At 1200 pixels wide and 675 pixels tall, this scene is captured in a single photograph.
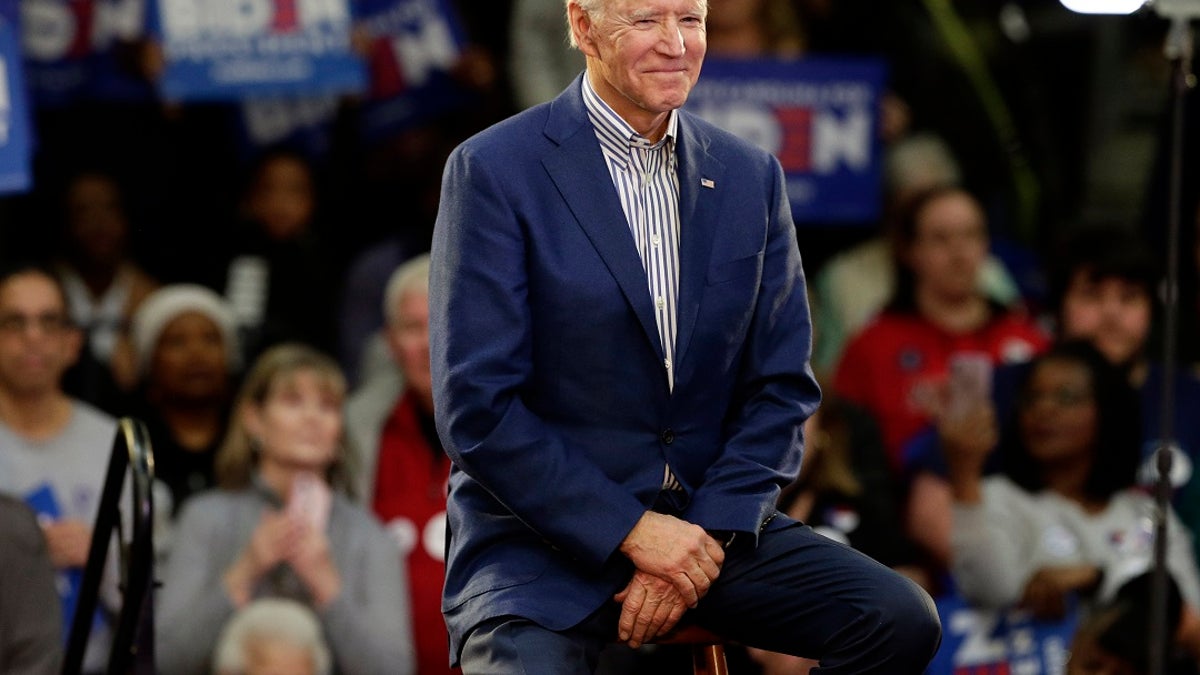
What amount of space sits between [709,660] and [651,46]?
1.22 metres

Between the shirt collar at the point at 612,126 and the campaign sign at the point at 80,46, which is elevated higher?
the shirt collar at the point at 612,126

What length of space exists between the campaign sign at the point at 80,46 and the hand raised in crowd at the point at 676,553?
4.62 meters

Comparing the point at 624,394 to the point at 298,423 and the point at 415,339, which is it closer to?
the point at 298,423

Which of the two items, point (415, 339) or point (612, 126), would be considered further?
point (415, 339)

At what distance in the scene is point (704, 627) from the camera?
410cm

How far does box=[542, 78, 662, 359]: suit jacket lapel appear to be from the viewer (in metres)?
4.01

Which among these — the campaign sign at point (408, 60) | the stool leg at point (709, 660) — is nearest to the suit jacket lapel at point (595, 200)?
the stool leg at point (709, 660)

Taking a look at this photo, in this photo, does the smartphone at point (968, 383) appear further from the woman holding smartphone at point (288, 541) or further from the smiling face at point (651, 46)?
the smiling face at point (651, 46)

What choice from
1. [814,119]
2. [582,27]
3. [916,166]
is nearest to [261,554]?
[814,119]

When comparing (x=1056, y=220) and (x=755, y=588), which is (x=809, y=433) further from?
(x=1056, y=220)

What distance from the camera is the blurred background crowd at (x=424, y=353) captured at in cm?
668

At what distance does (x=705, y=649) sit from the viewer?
4254 mm

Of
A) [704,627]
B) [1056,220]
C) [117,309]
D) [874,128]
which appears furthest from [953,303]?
[704,627]

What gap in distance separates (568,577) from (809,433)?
2855 mm
